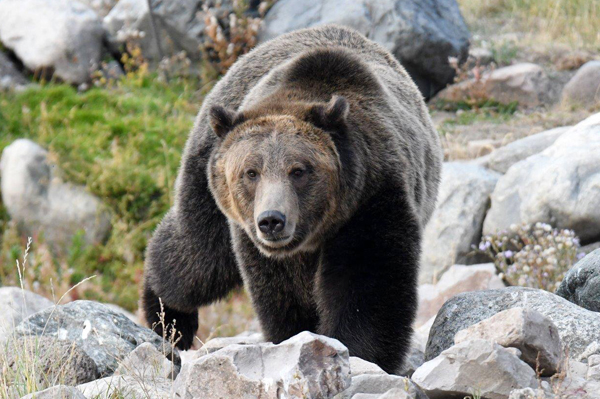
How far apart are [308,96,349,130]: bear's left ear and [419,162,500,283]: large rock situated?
14.4ft

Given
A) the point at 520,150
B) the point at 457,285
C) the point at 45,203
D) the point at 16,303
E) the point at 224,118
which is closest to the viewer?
the point at 224,118

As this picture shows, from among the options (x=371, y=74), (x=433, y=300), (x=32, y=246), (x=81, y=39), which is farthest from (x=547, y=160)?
(x=81, y=39)

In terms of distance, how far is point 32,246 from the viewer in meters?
12.3

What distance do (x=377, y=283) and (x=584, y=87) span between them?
8678mm

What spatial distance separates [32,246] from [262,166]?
26.8 feet

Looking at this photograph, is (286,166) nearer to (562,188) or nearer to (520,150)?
(562,188)

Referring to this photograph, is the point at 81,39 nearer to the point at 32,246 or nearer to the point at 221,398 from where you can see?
the point at 32,246

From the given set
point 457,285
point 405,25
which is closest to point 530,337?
point 457,285

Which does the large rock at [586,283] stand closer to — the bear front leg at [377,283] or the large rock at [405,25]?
the bear front leg at [377,283]

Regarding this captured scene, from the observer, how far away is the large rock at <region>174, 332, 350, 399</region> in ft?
11.8

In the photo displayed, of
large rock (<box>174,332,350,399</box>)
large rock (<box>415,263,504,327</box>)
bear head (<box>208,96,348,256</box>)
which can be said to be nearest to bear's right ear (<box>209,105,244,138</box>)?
bear head (<box>208,96,348,256</box>)

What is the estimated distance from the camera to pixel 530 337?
3.90 metres

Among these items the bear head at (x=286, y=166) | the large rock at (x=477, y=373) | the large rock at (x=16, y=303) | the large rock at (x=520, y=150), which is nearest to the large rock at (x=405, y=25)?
the large rock at (x=520, y=150)

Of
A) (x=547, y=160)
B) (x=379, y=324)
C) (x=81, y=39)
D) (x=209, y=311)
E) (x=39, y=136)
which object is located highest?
(x=379, y=324)
